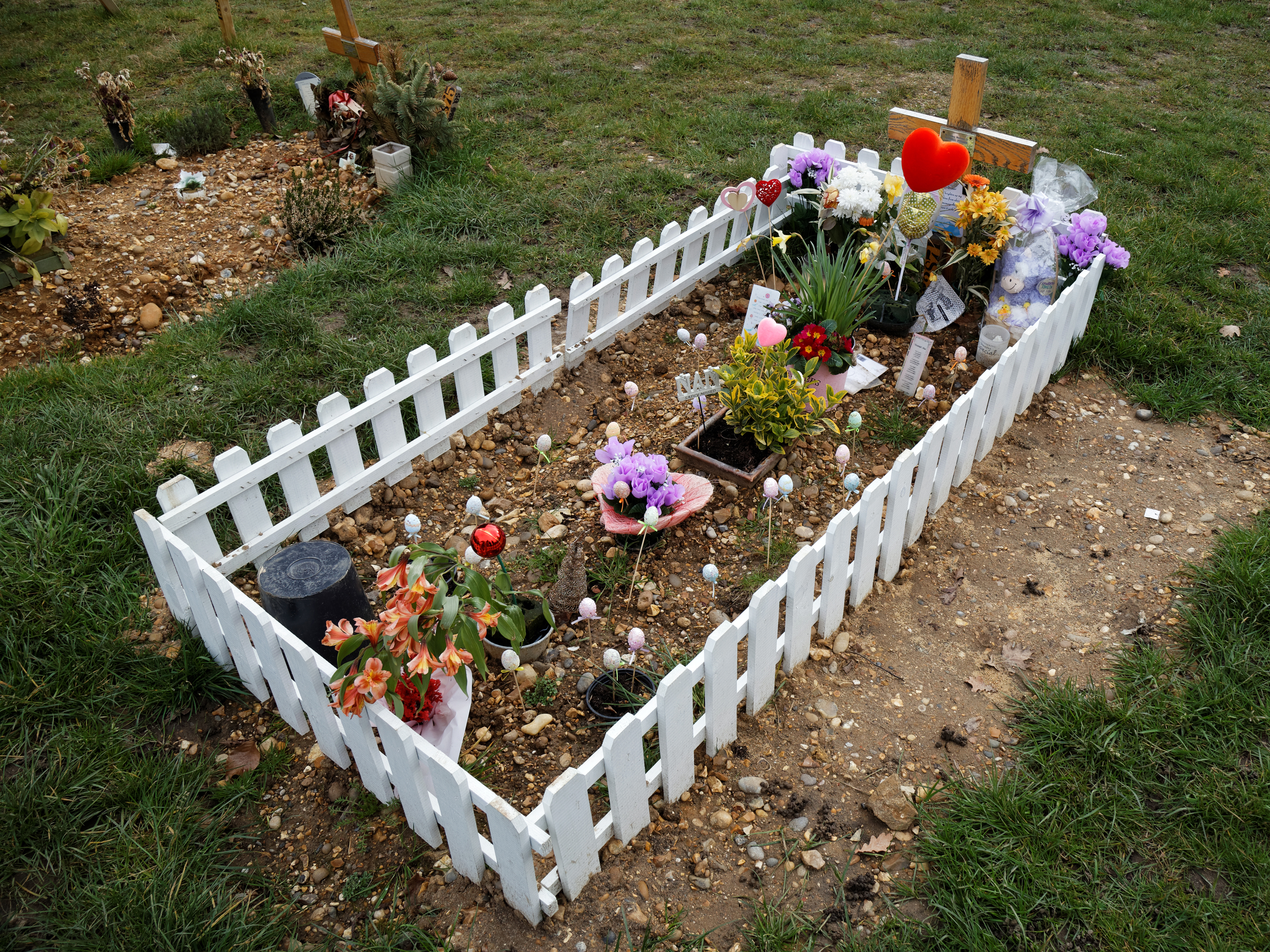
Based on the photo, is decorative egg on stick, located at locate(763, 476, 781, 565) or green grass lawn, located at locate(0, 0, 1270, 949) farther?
decorative egg on stick, located at locate(763, 476, 781, 565)

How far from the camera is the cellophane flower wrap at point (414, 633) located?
228 cm

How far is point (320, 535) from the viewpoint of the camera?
352 cm

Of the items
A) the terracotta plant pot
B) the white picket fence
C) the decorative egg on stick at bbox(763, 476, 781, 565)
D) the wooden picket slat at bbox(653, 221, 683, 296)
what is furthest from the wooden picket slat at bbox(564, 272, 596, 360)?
the decorative egg on stick at bbox(763, 476, 781, 565)

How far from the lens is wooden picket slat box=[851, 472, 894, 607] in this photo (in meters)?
2.92

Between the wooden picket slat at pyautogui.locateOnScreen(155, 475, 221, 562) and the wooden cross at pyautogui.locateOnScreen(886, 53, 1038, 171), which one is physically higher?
the wooden cross at pyautogui.locateOnScreen(886, 53, 1038, 171)

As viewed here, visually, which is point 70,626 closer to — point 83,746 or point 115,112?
point 83,746

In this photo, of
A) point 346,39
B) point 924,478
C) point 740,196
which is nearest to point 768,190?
point 740,196

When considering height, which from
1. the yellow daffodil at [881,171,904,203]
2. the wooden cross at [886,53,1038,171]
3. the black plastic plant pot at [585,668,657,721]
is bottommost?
the black plastic plant pot at [585,668,657,721]

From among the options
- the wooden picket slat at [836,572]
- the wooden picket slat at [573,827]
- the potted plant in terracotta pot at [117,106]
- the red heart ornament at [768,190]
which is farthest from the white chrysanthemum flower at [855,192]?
the potted plant in terracotta pot at [117,106]

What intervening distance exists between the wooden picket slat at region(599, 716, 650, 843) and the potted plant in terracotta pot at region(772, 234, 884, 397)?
5.58ft

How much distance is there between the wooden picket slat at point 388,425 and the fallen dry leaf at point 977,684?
7.64ft

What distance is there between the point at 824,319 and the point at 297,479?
90.5 inches

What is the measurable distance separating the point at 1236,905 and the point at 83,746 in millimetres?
3243

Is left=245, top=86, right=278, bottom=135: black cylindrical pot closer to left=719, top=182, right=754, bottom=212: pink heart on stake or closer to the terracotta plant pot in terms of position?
left=719, top=182, right=754, bottom=212: pink heart on stake
